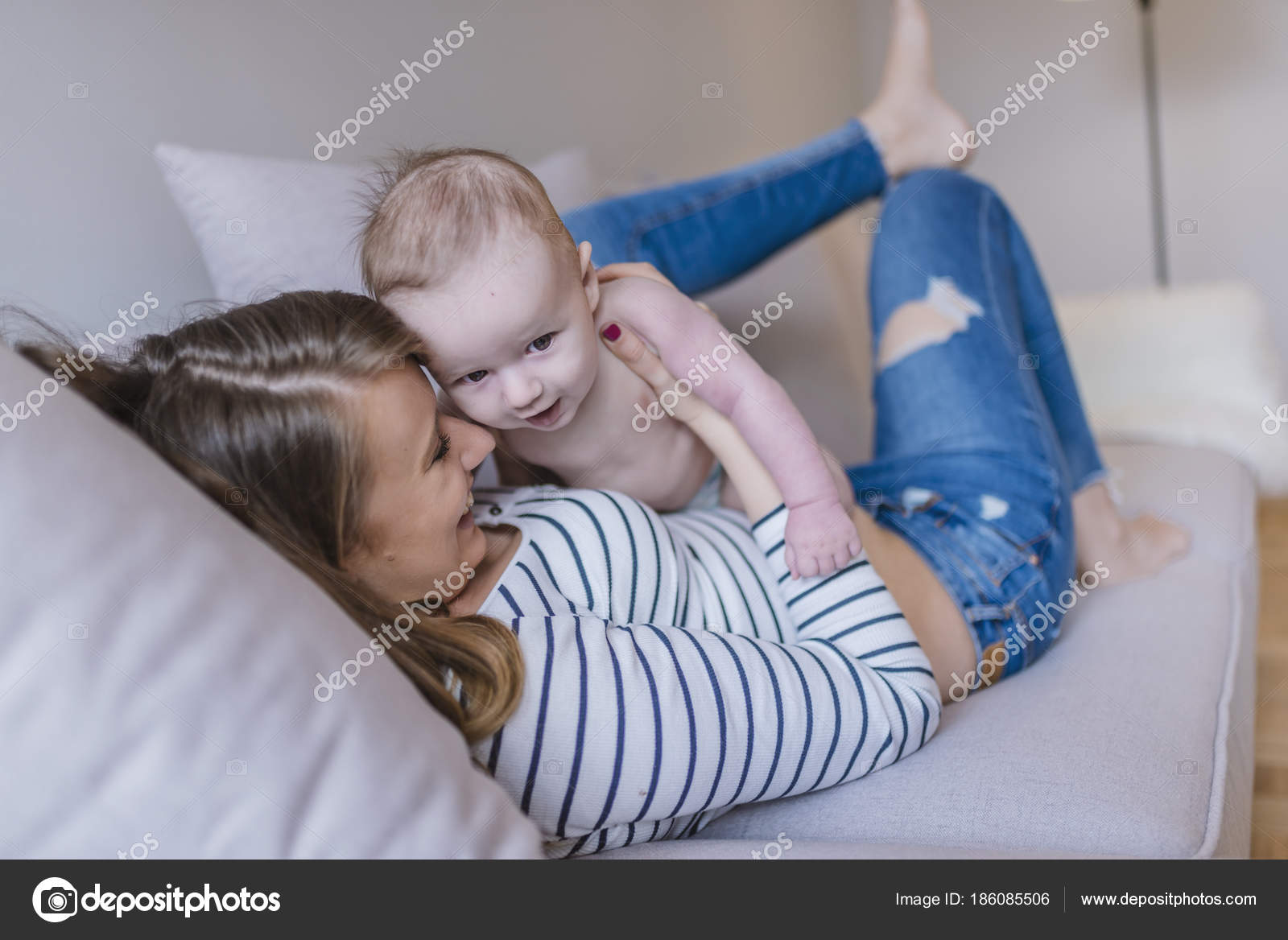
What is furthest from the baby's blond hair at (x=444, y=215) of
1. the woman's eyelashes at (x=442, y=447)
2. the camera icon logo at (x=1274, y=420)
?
the camera icon logo at (x=1274, y=420)

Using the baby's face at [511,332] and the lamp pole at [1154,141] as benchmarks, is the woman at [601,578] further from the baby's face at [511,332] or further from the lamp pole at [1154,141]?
the lamp pole at [1154,141]

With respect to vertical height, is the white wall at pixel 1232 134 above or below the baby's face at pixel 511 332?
below

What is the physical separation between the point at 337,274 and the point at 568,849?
1.61 feet

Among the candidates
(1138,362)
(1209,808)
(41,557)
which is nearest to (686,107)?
(1138,362)

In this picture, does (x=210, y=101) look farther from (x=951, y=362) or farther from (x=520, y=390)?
(x=951, y=362)

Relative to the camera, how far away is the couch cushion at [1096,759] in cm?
75

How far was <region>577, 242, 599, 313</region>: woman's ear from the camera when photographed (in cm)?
78

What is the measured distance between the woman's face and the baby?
0.17 feet

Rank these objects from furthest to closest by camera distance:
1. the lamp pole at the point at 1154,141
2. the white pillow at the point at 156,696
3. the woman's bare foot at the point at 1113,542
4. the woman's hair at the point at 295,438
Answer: the lamp pole at the point at 1154,141, the woman's bare foot at the point at 1113,542, the woman's hair at the point at 295,438, the white pillow at the point at 156,696

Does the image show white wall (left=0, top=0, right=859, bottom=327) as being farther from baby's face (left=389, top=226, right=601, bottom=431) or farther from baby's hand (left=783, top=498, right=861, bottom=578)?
baby's hand (left=783, top=498, right=861, bottom=578)

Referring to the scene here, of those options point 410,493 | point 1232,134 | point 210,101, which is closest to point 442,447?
point 410,493

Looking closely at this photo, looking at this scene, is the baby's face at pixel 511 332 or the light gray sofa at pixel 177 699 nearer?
the light gray sofa at pixel 177 699

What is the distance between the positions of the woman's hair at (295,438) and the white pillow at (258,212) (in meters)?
0.34
